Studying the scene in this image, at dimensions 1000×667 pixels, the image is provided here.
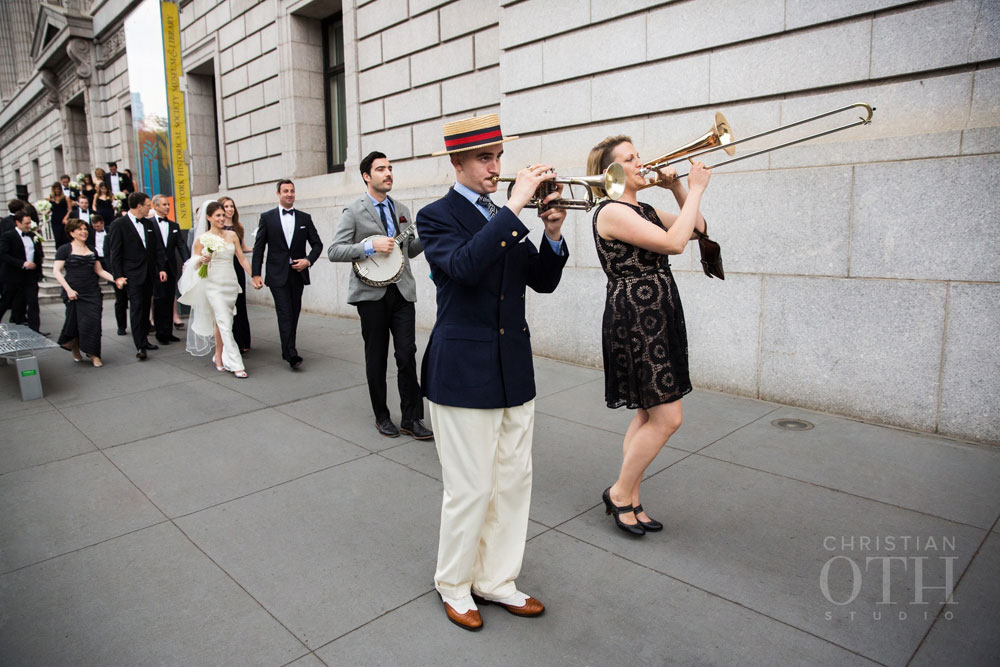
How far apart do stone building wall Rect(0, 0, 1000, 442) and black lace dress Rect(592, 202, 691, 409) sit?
2.54 metres

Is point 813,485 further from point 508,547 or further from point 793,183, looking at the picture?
point 793,183

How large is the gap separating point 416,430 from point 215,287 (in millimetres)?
3719

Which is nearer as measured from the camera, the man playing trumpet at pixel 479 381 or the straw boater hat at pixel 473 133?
the straw boater hat at pixel 473 133

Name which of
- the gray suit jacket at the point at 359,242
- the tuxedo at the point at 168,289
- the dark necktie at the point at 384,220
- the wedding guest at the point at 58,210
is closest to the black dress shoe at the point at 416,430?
the gray suit jacket at the point at 359,242

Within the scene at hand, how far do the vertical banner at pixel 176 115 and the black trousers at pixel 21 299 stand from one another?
3.32 m

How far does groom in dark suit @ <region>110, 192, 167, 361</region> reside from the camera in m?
8.56

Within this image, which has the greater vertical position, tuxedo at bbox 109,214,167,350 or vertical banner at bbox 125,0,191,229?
vertical banner at bbox 125,0,191,229

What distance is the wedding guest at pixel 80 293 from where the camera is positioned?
310 inches

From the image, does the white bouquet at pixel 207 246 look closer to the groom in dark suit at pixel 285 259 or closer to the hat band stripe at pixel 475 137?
the groom in dark suit at pixel 285 259

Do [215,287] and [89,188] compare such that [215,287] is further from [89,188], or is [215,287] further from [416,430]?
[89,188]

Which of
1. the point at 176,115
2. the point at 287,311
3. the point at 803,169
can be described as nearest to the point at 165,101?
the point at 176,115

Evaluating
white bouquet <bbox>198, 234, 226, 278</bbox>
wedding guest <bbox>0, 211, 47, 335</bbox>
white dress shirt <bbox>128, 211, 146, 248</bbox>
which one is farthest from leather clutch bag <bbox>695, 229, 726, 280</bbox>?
wedding guest <bbox>0, 211, 47, 335</bbox>

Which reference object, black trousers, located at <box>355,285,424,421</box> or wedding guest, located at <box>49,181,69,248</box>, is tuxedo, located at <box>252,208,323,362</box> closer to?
black trousers, located at <box>355,285,424,421</box>

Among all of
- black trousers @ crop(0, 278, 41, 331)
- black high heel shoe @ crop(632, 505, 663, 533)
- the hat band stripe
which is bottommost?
black high heel shoe @ crop(632, 505, 663, 533)
